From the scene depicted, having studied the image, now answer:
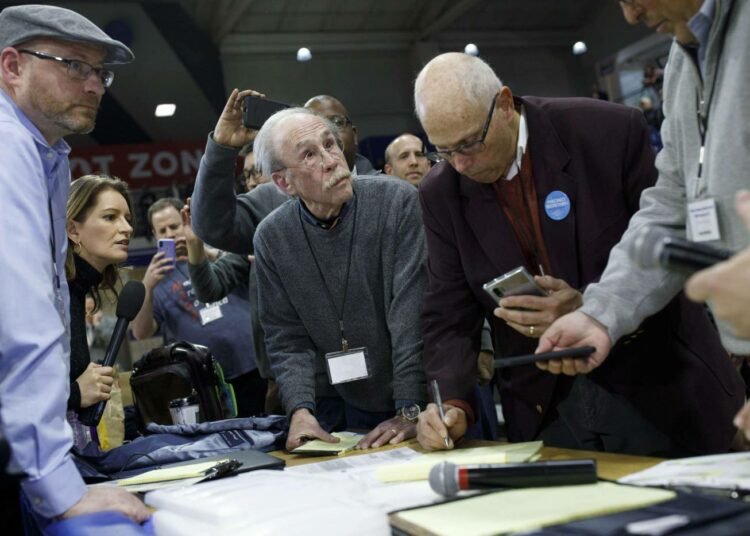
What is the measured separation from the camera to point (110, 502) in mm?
1501

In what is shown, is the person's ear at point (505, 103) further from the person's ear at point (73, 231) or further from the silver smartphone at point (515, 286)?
the person's ear at point (73, 231)

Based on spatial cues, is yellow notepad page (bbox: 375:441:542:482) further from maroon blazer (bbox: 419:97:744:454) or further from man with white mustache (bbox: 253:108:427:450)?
man with white mustache (bbox: 253:108:427:450)

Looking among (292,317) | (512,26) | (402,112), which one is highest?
(512,26)

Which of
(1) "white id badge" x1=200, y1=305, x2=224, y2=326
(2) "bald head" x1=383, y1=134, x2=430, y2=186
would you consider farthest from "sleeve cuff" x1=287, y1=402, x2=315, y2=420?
(2) "bald head" x1=383, y1=134, x2=430, y2=186

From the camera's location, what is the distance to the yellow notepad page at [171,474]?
177 cm

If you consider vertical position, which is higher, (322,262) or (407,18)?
(407,18)

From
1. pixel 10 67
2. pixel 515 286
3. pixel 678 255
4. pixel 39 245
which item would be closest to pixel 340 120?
pixel 10 67

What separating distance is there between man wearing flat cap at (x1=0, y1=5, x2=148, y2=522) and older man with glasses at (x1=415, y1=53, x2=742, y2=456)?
799 millimetres

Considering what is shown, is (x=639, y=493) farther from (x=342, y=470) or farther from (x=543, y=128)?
(x=543, y=128)

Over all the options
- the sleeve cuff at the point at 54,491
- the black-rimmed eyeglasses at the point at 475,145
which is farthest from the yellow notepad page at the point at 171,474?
the black-rimmed eyeglasses at the point at 475,145

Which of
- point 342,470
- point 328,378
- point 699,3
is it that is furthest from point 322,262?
point 699,3

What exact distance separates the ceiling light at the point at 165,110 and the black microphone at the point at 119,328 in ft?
29.0

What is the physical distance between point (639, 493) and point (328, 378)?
4.87 feet

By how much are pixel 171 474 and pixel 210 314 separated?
7.27 feet
